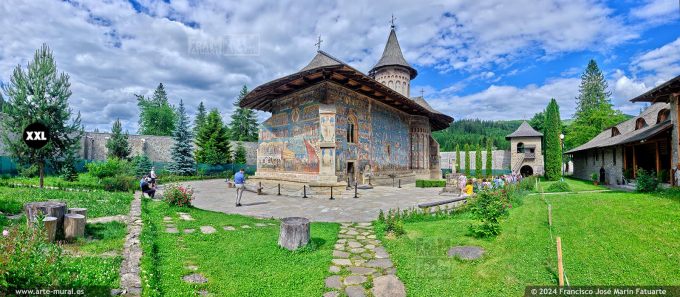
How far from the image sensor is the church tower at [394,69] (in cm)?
3130

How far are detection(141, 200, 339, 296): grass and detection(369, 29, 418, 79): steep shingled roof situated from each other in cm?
2671

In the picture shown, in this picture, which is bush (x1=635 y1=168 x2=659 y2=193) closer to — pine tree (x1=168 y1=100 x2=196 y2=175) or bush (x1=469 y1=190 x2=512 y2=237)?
bush (x1=469 y1=190 x2=512 y2=237)

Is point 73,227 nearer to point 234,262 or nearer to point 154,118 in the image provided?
point 234,262

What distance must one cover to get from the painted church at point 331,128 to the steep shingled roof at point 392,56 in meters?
7.71

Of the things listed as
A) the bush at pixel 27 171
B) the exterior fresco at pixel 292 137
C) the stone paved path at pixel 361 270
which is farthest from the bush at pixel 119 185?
the stone paved path at pixel 361 270

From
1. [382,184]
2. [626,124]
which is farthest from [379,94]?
[626,124]

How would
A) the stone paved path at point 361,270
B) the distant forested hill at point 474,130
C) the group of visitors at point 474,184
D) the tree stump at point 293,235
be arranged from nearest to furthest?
the stone paved path at point 361,270 < the tree stump at point 293,235 < the group of visitors at point 474,184 < the distant forested hill at point 474,130

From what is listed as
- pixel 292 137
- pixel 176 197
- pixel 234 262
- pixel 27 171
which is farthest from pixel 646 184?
pixel 27 171

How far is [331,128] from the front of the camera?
650 inches

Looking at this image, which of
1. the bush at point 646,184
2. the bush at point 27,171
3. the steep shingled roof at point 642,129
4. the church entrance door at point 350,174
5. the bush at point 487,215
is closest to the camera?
the bush at point 487,215

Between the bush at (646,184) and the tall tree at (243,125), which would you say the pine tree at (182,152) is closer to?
the tall tree at (243,125)

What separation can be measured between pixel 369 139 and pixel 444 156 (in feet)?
88.9

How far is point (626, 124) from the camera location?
2058cm

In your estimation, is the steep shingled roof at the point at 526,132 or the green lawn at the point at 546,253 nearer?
the green lawn at the point at 546,253
